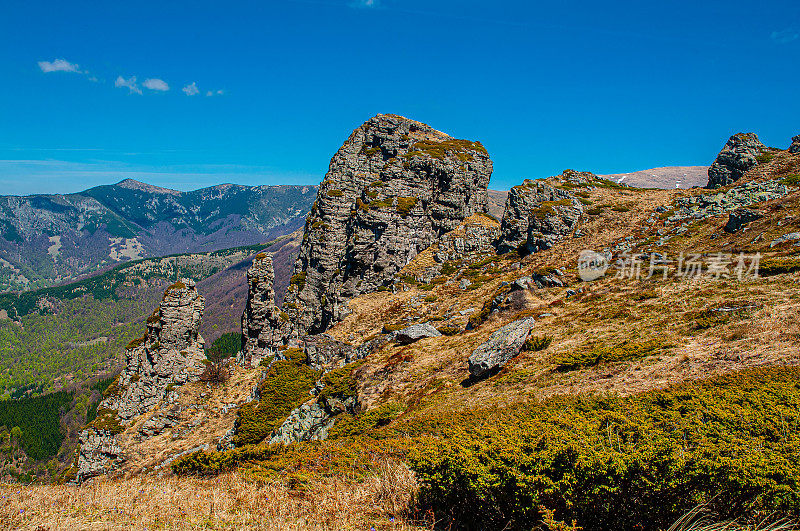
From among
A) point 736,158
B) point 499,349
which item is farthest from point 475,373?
point 736,158

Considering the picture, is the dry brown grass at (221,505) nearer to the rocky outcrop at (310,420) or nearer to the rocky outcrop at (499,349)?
the rocky outcrop at (499,349)

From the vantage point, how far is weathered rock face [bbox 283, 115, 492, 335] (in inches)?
2420

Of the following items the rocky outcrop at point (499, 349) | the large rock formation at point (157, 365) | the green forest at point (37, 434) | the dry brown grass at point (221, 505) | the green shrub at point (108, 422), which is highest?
the rocky outcrop at point (499, 349)

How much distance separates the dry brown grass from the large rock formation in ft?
112

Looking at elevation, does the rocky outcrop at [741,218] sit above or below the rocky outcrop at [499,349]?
above

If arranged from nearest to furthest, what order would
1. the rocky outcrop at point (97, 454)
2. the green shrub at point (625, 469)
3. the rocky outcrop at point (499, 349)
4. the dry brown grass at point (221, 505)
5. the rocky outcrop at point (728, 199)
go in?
1. the green shrub at point (625, 469)
2. the dry brown grass at point (221, 505)
3. the rocky outcrop at point (499, 349)
4. the rocky outcrop at point (97, 454)
5. the rocky outcrop at point (728, 199)

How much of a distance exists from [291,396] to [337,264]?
109 ft

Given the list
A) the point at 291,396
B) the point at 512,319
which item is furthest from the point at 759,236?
Answer: the point at 291,396

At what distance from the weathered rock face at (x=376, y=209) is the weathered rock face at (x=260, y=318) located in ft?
28.7

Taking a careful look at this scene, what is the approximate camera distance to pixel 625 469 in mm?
7387

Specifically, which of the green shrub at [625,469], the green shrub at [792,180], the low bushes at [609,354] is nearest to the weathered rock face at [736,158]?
the green shrub at [792,180]

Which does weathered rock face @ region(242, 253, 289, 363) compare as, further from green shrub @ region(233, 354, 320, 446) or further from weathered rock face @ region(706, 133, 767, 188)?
weathered rock face @ region(706, 133, 767, 188)

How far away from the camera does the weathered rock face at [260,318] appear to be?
53.9 m

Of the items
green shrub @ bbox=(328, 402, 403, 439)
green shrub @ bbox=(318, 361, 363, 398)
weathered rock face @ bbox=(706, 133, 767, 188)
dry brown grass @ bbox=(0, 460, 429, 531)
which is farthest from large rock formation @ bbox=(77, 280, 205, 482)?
weathered rock face @ bbox=(706, 133, 767, 188)
